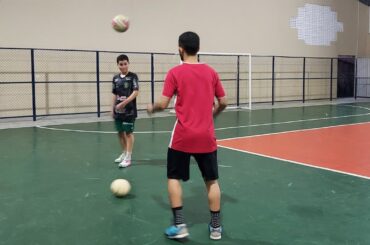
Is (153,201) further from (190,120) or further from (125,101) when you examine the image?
(125,101)

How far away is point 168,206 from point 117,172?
5.79 ft

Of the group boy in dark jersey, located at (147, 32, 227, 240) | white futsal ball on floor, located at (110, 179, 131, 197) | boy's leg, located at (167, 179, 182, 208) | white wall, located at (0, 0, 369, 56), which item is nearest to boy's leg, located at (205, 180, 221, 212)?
boy in dark jersey, located at (147, 32, 227, 240)

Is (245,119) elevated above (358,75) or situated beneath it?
situated beneath

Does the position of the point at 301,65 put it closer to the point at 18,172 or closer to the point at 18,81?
the point at 18,81

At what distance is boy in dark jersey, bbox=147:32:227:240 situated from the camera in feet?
11.7

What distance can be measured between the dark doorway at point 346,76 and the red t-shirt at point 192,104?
19135mm

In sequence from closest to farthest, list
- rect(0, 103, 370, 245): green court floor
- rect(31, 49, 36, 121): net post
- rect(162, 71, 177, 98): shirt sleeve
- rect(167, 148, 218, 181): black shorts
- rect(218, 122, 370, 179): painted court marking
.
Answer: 1. rect(162, 71, 177, 98): shirt sleeve
2. rect(167, 148, 218, 181): black shorts
3. rect(0, 103, 370, 245): green court floor
4. rect(218, 122, 370, 179): painted court marking
5. rect(31, 49, 36, 121): net post

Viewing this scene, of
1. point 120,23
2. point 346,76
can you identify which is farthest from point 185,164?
point 346,76

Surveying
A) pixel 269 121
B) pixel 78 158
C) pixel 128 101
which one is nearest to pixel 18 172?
pixel 78 158

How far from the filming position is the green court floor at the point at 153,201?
386cm

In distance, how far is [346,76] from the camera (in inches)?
861

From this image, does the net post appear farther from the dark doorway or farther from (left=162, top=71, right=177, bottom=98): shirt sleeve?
the dark doorway

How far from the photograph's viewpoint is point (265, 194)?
514cm

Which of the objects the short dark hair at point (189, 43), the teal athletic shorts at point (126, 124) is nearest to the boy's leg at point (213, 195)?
the short dark hair at point (189, 43)
